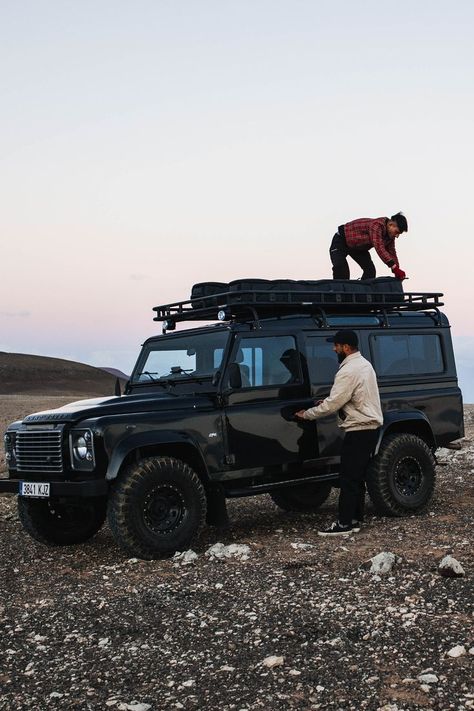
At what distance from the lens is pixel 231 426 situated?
808cm

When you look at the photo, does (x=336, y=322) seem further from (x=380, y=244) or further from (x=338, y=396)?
(x=380, y=244)

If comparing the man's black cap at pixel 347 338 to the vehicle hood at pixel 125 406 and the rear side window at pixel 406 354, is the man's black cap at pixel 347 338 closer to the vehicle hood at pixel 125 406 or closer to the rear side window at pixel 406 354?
the rear side window at pixel 406 354

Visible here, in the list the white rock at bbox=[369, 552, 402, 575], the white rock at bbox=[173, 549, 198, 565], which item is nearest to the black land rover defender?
the white rock at bbox=[173, 549, 198, 565]

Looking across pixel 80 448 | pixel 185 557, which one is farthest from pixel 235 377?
pixel 185 557

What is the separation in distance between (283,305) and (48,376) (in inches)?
2282

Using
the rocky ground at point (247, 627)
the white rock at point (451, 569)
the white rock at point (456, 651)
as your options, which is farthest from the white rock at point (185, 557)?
the white rock at point (456, 651)

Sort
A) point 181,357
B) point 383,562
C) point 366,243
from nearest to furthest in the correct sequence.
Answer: point 383,562
point 181,357
point 366,243

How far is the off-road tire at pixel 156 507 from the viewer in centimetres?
735

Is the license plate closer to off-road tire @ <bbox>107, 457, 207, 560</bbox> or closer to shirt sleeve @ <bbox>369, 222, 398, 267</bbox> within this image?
off-road tire @ <bbox>107, 457, 207, 560</bbox>

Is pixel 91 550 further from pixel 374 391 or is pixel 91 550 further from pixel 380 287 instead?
pixel 380 287

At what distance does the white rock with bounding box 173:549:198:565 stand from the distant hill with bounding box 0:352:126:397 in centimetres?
5011

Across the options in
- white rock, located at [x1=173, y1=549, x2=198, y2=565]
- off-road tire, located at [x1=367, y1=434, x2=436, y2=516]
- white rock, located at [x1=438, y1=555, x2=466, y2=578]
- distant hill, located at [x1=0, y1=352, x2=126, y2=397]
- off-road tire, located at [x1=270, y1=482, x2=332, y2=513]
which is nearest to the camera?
white rock, located at [x1=438, y1=555, x2=466, y2=578]

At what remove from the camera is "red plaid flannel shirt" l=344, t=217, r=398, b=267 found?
410 inches

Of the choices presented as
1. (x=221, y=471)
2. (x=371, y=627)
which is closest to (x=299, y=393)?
(x=221, y=471)
